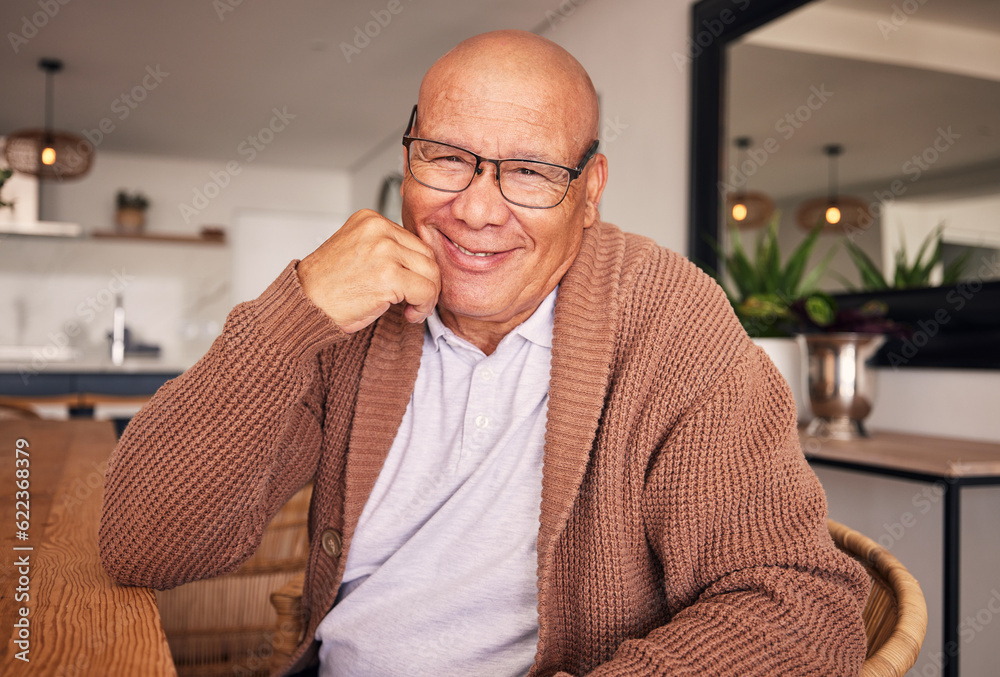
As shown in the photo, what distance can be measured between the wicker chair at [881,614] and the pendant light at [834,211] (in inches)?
54.9

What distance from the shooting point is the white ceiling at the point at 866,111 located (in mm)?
1871

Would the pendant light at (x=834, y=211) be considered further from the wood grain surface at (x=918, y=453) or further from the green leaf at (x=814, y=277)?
the wood grain surface at (x=918, y=453)

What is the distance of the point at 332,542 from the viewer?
1.06 m

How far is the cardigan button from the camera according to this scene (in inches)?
41.2

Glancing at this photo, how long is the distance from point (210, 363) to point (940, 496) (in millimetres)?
1839

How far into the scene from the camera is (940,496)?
1.97 meters

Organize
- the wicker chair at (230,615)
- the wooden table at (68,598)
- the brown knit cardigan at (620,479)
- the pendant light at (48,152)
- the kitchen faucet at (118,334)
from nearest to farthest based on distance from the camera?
the wooden table at (68,598)
the brown knit cardigan at (620,479)
the wicker chair at (230,615)
the pendant light at (48,152)
the kitchen faucet at (118,334)

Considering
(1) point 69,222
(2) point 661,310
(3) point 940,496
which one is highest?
(1) point 69,222

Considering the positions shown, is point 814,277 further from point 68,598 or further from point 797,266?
point 68,598

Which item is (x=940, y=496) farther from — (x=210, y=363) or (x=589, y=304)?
(x=210, y=363)

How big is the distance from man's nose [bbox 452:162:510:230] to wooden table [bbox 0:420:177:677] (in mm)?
573

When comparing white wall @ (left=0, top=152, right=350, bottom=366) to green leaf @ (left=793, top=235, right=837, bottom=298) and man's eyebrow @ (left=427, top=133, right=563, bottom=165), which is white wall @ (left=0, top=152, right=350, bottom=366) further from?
man's eyebrow @ (left=427, top=133, right=563, bottom=165)

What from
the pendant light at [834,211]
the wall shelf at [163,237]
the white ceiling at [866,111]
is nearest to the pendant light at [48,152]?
the wall shelf at [163,237]

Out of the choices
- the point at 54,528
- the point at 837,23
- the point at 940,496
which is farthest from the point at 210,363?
the point at 837,23
